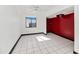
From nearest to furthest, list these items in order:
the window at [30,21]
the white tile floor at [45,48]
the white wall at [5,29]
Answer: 1. the white wall at [5,29]
2. the white tile floor at [45,48]
3. the window at [30,21]

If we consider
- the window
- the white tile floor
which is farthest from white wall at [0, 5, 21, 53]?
the window

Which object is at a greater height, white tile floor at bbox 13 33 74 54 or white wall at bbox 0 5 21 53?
white wall at bbox 0 5 21 53

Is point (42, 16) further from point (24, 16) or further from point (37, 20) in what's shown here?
point (24, 16)

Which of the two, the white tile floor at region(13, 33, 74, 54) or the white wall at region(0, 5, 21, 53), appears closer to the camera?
the white wall at region(0, 5, 21, 53)

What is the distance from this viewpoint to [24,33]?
8305 mm

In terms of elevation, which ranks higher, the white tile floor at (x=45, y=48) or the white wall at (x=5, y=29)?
the white wall at (x=5, y=29)

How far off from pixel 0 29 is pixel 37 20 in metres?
6.70

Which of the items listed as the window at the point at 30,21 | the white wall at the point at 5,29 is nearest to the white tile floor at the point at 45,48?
the white wall at the point at 5,29

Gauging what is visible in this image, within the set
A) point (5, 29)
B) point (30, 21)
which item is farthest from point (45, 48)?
point (30, 21)

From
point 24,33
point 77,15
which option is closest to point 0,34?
point 77,15

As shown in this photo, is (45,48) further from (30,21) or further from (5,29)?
(30,21)

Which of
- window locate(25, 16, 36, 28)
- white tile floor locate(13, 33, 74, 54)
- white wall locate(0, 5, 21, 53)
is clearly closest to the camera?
white wall locate(0, 5, 21, 53)

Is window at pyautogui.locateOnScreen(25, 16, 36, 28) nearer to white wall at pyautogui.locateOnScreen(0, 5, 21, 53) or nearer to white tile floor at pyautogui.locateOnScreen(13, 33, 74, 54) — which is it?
white tile floor at pyautogui.locateOnScreen(13, 33, 74, 54)

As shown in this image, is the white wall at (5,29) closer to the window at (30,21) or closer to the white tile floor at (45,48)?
the white tile floor at (45,48)
